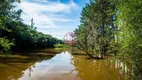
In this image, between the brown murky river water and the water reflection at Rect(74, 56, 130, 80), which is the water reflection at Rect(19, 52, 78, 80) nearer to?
the brown murky river water

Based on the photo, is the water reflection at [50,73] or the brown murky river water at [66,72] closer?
the brown murky river water at [66,72]

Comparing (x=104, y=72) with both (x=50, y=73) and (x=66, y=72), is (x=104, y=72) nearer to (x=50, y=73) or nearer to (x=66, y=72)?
(x=66, y=72)

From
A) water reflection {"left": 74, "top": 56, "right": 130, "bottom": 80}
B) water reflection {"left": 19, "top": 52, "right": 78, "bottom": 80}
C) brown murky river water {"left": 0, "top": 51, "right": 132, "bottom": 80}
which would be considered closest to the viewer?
water reflection {"left": 74, "top": 56, "right": 130, "bottom": 80}

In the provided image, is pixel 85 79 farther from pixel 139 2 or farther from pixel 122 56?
pixel 139 2

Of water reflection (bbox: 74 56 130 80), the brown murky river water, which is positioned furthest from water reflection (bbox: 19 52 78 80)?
water reflection (bbox: 74 56 130 80)

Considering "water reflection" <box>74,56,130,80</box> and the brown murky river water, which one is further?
the brown murky river water

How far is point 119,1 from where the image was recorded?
7.02m

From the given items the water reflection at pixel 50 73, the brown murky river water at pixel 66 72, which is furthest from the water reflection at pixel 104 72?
the water reflection at pixel 50 73

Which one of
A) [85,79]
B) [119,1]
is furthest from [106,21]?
[119,1]

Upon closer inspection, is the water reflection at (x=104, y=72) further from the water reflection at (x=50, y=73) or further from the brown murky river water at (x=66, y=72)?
the water reflection at (x=50, y=73)

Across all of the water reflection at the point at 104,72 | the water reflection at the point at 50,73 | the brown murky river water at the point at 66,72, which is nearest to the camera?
the water reflection at the point at 104,72

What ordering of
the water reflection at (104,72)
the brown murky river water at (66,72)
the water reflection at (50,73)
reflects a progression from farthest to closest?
the water reflection at (50,73) → the brown murky river water at (66,72) → the water reflection at (104,72)

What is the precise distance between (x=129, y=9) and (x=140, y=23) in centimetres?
58

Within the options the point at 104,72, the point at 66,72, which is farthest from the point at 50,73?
the point at 104,72
